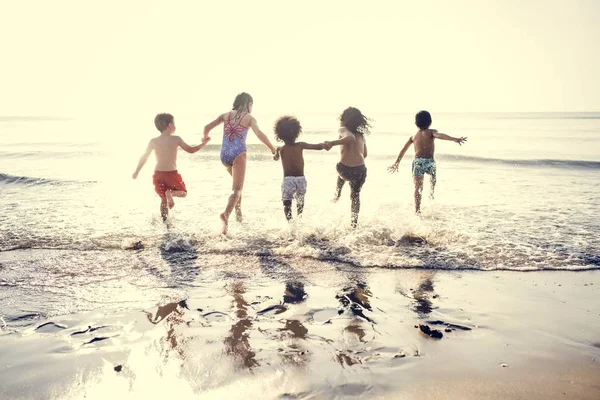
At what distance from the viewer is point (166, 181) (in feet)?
24.7

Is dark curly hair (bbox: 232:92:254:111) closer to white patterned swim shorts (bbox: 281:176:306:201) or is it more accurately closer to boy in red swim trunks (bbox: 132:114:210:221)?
boy in red swim trunks (bbox: 132:114:210:221)

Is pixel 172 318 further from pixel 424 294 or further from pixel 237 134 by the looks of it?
pixel 237 134

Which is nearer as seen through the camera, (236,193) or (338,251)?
(338,251)

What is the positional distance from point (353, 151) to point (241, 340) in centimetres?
449

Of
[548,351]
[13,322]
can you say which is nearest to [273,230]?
[13,322]

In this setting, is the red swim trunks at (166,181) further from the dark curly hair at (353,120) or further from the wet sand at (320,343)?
the wet sand at (320,343)

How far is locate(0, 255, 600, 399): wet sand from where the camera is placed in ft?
9.11

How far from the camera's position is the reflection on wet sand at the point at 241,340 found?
3.10 meters

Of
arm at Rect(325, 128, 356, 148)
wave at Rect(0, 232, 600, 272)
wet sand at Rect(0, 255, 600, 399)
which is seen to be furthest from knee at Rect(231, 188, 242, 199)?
wet sand at Rect(0, 255, 600, 399)

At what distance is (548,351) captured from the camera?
326cm

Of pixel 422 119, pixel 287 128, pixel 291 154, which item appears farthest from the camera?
pixel 422 119

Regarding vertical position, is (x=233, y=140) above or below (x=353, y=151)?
above

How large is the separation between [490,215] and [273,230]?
4163mm

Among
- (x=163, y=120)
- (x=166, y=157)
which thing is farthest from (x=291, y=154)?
(x=163, y=120)
